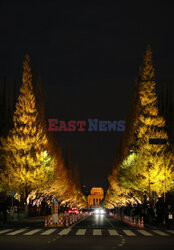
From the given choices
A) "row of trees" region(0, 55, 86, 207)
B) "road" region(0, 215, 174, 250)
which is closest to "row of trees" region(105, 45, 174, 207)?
"row of trees" region(0, 55, 86, 207)

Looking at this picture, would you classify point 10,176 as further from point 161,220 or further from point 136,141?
point 161,220

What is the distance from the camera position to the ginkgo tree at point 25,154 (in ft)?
177

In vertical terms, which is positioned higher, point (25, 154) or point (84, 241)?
point (25, 154)

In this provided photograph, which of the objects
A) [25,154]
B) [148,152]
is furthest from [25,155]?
[148,152]

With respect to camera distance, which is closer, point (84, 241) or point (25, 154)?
point (84, 241)

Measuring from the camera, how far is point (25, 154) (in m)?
54.6

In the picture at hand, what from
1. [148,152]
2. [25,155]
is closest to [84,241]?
[148,152]

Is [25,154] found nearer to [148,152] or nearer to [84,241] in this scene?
[148,152]

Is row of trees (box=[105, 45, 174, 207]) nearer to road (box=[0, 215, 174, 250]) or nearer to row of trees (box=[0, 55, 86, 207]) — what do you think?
row of trees (box=[0, 55, 86, 207])

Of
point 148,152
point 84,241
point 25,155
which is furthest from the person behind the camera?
point 25,155

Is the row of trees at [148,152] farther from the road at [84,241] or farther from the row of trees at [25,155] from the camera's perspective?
the road at [84,241]

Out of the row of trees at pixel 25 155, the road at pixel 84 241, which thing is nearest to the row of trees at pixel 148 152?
the row of trees at pixel 25 155

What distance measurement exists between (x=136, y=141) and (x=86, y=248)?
38.5 meters

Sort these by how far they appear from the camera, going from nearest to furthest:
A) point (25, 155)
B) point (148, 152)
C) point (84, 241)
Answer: point (84, 241), point (148, 152), point (25, 155)
